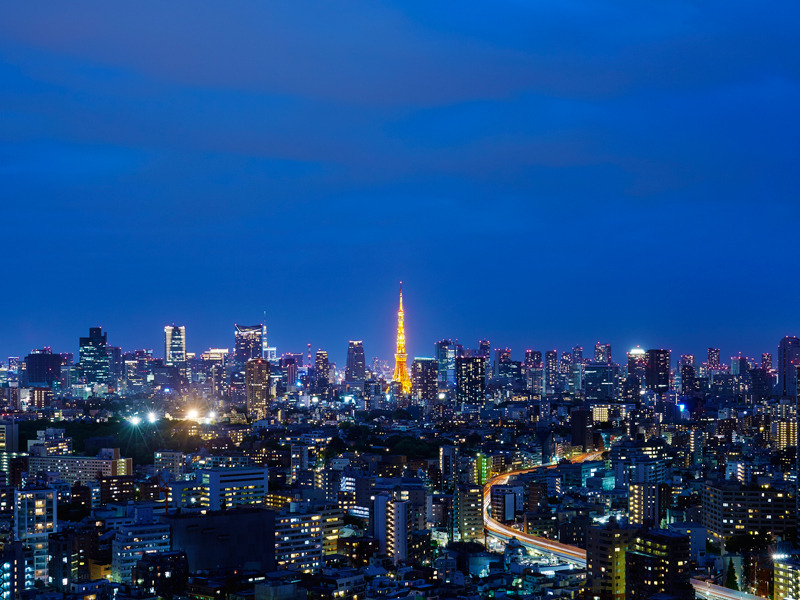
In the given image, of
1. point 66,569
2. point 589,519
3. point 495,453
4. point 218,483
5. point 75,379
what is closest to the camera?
point 66,569

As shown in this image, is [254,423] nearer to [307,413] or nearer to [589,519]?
[307,413]

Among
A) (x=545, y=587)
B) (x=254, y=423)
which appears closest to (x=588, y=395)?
(x=254, y=423)

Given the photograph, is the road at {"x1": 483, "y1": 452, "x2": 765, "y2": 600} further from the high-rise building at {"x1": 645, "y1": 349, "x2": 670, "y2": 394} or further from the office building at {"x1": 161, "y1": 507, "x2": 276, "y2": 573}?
the high-rise building at {"x1": 645, "y1": 349, "x2": 670, "y2": 394}

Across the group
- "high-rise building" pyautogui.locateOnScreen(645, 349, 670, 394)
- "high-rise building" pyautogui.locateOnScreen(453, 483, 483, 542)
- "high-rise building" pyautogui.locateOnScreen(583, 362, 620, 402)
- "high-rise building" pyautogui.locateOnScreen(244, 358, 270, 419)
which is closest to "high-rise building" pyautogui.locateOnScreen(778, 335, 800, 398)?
"high-rise building" pyautogui.locateOnScreen(645, 349, 670, 394)

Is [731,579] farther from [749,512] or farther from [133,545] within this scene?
[133,545]

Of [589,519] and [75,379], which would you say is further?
[75,379]
